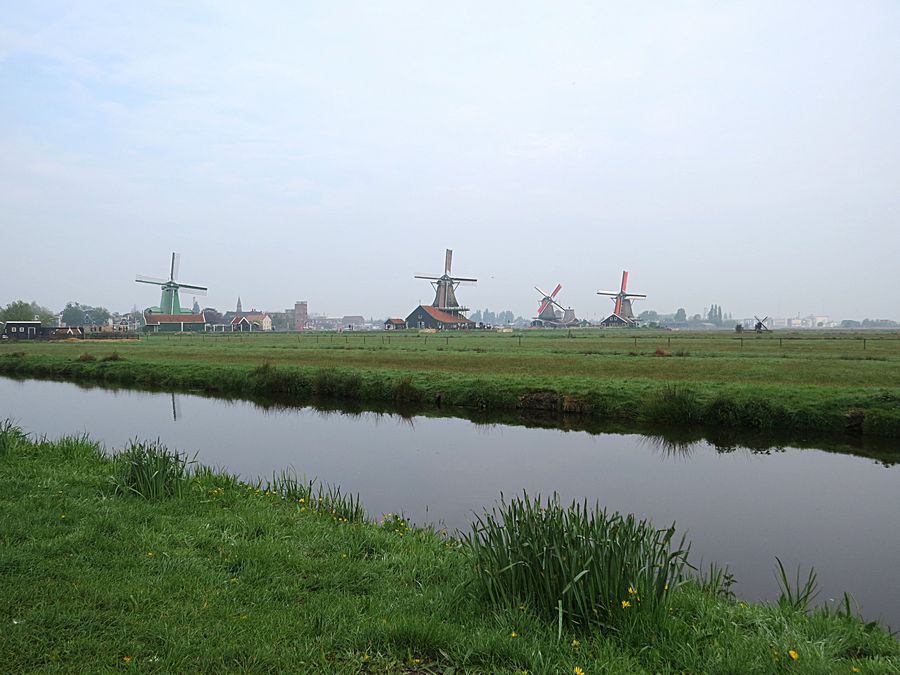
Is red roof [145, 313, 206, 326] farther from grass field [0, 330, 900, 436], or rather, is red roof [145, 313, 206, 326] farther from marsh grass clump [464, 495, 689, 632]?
marsh grass clump [464, 495, 689, 632]

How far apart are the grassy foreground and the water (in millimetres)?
1353

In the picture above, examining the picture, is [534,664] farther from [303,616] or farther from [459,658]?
[303,616]

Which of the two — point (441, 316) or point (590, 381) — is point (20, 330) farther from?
point (590, 381)

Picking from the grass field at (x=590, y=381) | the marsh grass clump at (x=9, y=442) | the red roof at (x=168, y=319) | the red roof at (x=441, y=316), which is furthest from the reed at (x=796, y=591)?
the red roof at (x=168, y=319)

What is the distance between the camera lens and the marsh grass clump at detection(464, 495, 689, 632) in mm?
4184

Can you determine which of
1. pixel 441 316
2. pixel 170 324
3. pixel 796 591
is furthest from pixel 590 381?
pixel 170 324

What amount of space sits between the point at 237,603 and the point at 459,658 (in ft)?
5.68

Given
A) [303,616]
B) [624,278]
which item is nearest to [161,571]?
[303,616]

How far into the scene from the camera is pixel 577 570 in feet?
14.3

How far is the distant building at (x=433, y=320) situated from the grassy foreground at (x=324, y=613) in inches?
3799

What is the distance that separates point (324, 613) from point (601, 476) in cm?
818

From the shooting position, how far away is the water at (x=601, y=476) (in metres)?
7.53

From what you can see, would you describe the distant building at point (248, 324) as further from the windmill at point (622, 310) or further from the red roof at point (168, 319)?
the windmill at point (622, 310)

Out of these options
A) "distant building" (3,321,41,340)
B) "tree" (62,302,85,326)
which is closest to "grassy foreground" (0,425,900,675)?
"distant building" (3,321,41,340)
